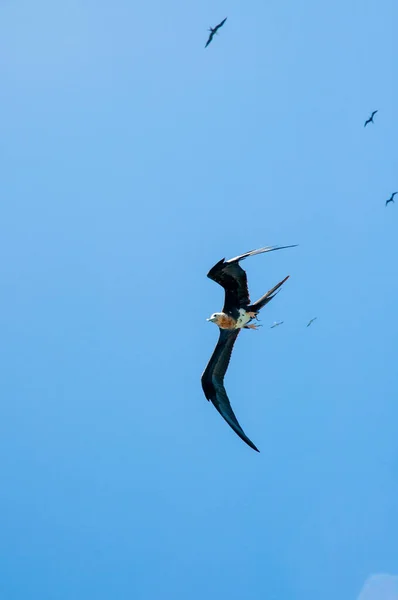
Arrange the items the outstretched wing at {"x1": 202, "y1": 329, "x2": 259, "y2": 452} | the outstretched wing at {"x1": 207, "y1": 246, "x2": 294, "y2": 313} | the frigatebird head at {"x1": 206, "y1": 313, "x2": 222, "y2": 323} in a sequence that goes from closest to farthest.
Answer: the outstretched wing at {"x1": 207, "y1": 246, "x2": 294, "y2": 313} < the frigatebird head at {"x1": 206, "y1": 313, "x2": 222, "y2": 323} < the outstretched wing at {"x1": 202, "y1": 329, "x2": 259, "y2": 452}

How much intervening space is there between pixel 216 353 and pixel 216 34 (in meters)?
7.98

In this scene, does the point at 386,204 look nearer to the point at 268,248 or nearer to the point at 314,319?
the point at 314,319

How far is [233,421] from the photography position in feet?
60.8

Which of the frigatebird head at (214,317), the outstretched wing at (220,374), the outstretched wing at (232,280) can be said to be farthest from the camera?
the outstretched wing at (220,374)

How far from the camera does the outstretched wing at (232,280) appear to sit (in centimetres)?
1641

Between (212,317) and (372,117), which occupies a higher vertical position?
(372,117)

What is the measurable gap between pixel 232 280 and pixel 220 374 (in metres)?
3.00

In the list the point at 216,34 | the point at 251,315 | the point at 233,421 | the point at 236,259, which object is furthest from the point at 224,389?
the point at 216,34

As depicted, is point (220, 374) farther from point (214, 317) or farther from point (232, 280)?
point (232, 280)

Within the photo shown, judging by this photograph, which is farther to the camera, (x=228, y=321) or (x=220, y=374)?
(x=220, y=374)

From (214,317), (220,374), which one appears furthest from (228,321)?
(220,374)

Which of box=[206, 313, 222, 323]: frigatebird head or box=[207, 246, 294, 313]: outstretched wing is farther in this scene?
box=[206, 313, 222, 323]: frigatebird head

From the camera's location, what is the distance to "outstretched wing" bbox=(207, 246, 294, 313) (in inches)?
646

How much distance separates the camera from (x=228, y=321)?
18188mm
